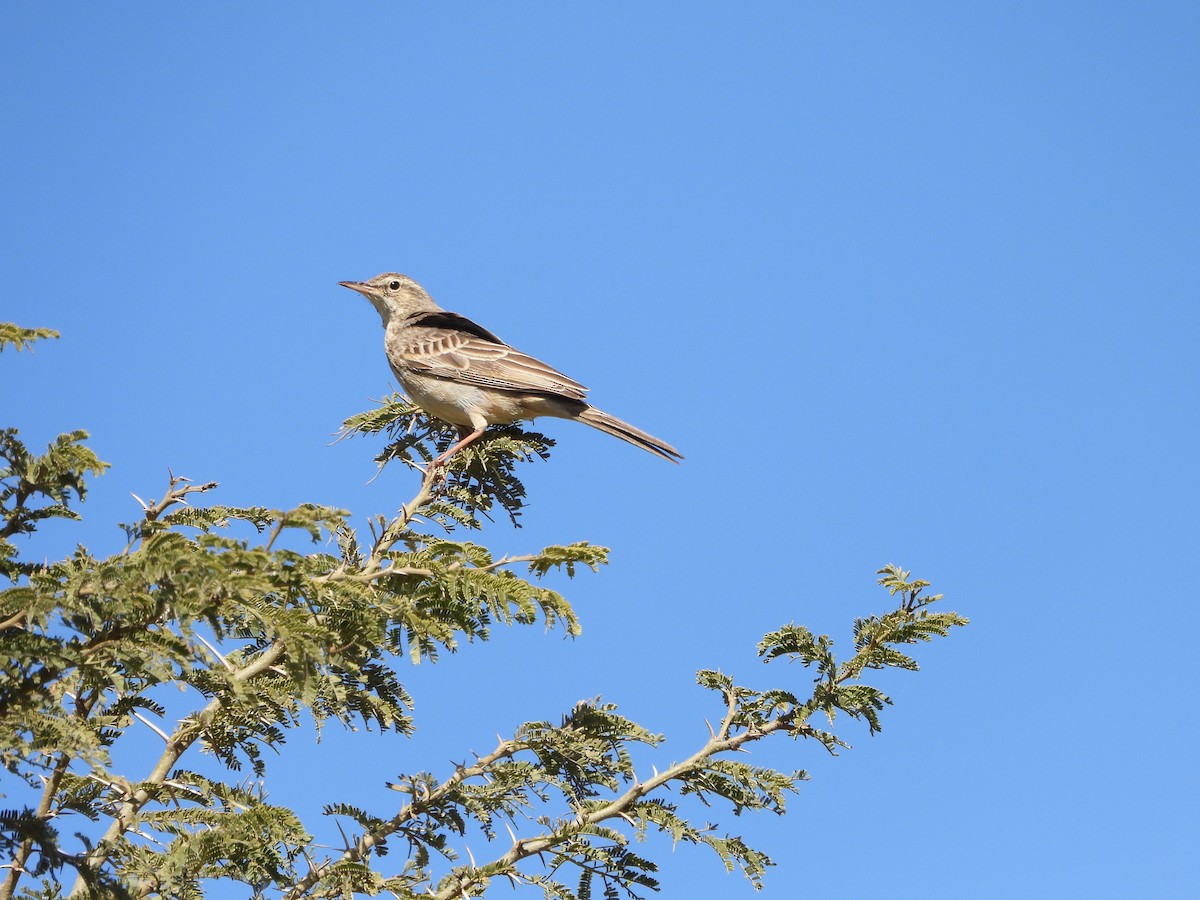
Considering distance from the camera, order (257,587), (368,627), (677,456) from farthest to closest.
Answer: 1. (677,456)
2. (368,627)
3. (257,587)

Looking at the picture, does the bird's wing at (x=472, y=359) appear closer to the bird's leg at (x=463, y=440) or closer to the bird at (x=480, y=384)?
the bird at (x=480, y=384)

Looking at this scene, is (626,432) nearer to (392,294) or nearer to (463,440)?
(463,440)

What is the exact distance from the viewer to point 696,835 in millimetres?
5484

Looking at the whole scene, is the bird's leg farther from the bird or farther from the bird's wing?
Result: the bird's wing

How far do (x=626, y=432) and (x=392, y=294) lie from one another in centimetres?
413

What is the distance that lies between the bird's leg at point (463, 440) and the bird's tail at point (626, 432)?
917 mm

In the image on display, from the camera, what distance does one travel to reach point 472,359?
10531 millimetres

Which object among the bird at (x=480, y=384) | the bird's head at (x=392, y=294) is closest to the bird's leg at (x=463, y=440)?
the bird at (x=480, y=384)

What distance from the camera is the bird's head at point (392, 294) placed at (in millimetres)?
12656

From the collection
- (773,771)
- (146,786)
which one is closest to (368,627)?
(146,786)

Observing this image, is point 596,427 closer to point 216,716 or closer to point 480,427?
point 480,427

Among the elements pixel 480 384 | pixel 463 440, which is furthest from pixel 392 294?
pixel 463 440

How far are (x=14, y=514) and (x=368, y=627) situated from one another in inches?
62.7

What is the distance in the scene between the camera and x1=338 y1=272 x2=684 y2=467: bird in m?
9.83
